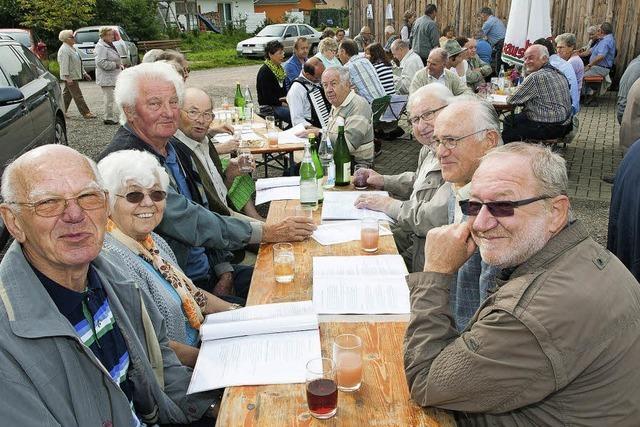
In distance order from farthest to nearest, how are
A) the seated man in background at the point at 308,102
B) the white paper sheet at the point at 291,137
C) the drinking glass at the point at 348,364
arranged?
the seated man in background at the point at 308,102 → the white paper sheet at the point at 291,137 → the drinking glass at the point at 348,364

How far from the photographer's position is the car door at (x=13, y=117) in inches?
203

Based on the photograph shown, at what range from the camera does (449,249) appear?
1.89 m

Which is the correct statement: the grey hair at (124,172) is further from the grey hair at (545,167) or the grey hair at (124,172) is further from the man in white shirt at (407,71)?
the man in white shirt at (407,71)

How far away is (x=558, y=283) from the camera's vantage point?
4.90 feet

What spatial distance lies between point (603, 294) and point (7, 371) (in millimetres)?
1609

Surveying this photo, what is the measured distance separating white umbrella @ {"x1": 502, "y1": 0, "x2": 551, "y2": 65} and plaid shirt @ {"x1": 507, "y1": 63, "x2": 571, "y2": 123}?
4.64ft

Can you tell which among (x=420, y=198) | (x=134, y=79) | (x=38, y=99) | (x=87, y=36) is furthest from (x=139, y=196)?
(x=87, y=36)

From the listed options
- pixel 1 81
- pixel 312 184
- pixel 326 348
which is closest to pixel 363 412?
pixel 326 348

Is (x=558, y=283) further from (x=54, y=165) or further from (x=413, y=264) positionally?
(x=413, y=264)

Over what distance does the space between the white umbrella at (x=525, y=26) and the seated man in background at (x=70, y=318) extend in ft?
25.0

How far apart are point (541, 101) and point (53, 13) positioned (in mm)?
22858

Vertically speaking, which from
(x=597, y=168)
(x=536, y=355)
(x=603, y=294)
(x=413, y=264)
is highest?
(x=603, y=294)

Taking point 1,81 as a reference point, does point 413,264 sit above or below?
below

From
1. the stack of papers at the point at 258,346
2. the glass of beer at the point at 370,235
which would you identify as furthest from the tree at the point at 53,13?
the stack of papers at the point at 258,346
